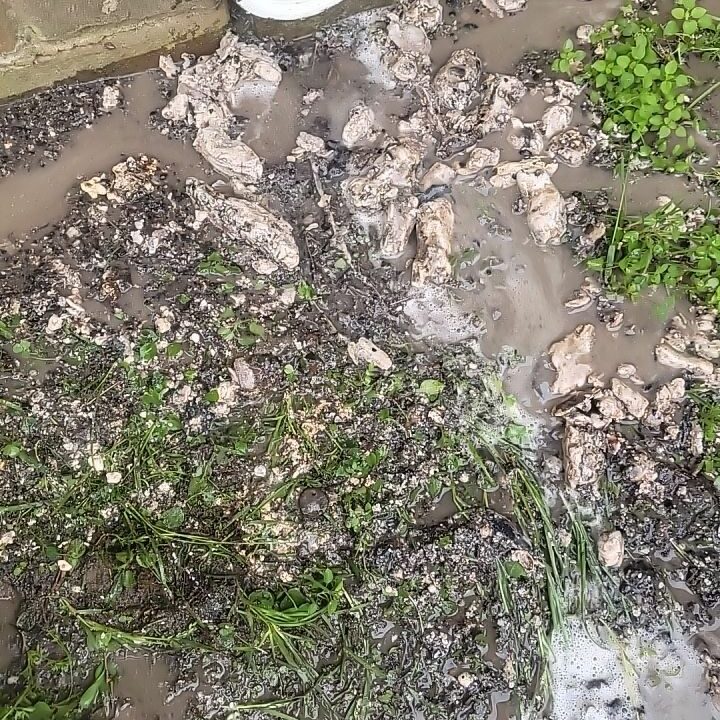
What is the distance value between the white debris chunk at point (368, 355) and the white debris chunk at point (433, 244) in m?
0.27

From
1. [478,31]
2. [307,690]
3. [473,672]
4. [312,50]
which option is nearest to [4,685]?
[307,690]

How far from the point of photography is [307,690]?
7.19ft

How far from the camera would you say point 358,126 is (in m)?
2.29

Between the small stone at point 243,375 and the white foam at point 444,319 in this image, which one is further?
the white foam at point 444,319

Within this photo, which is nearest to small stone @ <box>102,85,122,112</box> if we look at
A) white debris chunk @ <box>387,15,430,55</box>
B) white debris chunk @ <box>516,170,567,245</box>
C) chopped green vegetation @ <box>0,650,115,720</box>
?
white debris chunk @ <box>387,15,430,55</box>

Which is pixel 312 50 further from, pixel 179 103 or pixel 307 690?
pixel 307 690

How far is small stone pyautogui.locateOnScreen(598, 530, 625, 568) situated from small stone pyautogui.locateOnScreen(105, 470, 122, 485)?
5.46 feet

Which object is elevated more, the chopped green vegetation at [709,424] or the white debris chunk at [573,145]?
Answer: the white debris chunk at [573,145]

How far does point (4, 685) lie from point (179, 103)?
2.09 meters

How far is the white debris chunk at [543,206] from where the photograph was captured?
7.28 ft

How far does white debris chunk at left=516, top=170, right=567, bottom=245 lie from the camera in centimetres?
222

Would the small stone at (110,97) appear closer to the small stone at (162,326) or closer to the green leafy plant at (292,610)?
the small stone at (162,326)

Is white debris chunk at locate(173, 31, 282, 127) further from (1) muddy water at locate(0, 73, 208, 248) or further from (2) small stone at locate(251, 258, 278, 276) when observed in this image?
(2) small stone at locate(251, 258, 278, 276)

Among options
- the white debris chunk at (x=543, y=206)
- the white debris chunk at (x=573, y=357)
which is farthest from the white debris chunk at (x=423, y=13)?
the white debris chunk at (x=573, y=357)
